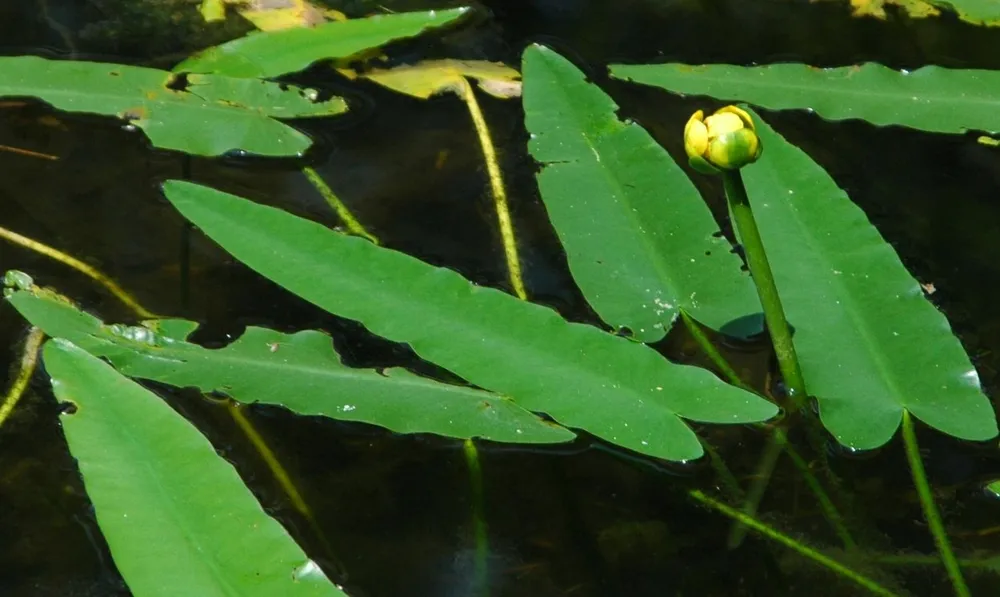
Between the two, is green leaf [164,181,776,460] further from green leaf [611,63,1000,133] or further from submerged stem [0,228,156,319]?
green leaf [611,63,1000,133]

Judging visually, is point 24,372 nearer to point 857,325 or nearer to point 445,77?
point 445,77

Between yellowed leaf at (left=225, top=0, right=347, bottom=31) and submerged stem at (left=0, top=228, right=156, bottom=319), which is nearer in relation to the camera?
submerged stem at (left=0, top=228, right=156, bottom=319)

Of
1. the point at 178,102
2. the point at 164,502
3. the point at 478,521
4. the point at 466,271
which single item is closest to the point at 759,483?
the point at 478,521

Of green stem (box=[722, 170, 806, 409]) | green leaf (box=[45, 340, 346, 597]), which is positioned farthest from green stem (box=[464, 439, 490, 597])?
green stem (box=[722, 170, 806, 409])

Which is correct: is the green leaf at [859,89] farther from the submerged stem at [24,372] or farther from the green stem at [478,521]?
the submerged stem at [24,372]

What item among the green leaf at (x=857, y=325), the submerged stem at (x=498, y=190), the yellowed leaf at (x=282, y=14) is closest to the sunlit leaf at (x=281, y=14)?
the yellowed leaf at (x=282, y=14)

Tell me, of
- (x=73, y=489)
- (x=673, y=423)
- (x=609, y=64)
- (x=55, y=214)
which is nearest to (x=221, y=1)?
(x=55, y=214)
